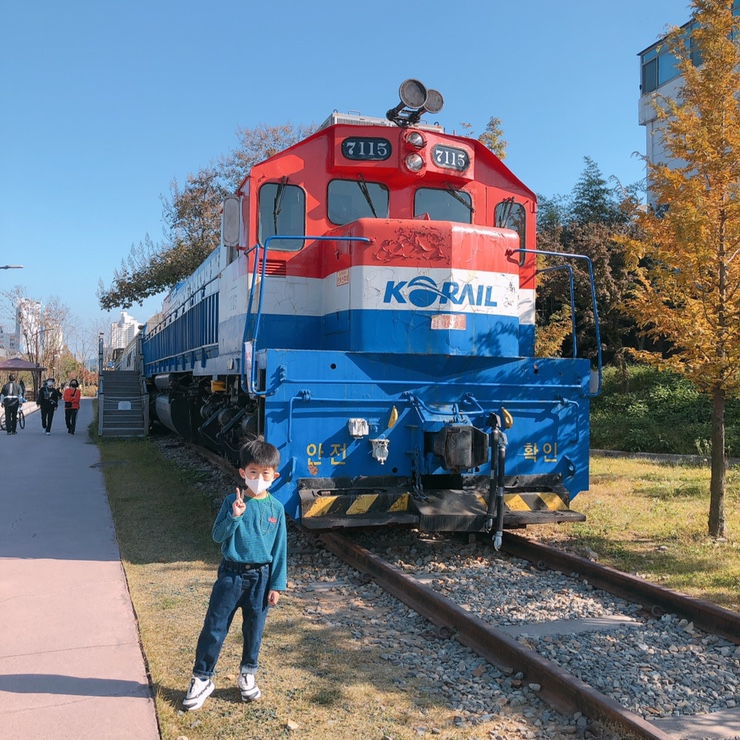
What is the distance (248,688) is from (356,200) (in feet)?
15.4

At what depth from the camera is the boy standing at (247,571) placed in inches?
140

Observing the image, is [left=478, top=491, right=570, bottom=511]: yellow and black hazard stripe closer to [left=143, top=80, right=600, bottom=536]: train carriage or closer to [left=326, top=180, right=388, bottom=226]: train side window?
[left=143, top=80, right=600, bottom=536]: train carriage

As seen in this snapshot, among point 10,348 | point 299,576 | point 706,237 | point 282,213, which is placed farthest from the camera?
point 10,348

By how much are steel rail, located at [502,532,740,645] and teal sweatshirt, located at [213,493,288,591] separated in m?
2.70

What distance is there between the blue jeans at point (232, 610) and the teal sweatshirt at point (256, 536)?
7cm

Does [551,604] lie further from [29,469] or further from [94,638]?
[29,469]

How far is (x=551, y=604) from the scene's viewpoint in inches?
198

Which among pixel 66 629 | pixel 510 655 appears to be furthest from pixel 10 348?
pixel 510 655

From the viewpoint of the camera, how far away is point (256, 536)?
3568 mm

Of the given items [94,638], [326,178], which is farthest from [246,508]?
[326,178]

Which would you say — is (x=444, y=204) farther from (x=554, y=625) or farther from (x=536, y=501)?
(x=554, y=625)

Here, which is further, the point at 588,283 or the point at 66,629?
the point at 588,283

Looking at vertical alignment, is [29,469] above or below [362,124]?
below

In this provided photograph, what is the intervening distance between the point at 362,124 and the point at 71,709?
5.43m
